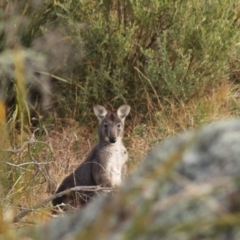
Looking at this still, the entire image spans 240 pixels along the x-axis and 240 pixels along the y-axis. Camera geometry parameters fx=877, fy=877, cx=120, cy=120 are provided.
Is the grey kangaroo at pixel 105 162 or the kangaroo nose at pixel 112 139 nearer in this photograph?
the grey kangaroo at pixel 105 162

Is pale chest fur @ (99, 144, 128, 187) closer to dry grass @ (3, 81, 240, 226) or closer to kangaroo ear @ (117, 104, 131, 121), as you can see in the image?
dry grass @ (3, 81, 240, 226)

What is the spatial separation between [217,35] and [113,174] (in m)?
Answer: 2.44

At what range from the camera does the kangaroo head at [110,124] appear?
948 centimetres

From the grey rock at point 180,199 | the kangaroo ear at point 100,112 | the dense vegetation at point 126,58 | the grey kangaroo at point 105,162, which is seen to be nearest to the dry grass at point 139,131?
the dense vegetation at point 126,58

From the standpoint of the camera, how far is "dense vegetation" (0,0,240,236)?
10414mm

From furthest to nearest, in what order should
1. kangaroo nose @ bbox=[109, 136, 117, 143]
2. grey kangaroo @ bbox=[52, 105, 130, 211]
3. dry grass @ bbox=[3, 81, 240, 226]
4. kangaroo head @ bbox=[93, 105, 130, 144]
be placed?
kangaroo head @ bbox=[93, 105, 130, 144], kangaroo nose @ bbox=[109, 136, 117, 143], dry grass @ bbox=[3, 81, 240, 226], grey kangaroo @ bbox=[52, 105, 130, 211]

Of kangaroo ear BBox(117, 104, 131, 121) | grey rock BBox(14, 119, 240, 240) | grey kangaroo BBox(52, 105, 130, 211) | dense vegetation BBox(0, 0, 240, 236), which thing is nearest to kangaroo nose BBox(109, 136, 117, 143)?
grey kangaroo BBox(52, 105, 130, 211)

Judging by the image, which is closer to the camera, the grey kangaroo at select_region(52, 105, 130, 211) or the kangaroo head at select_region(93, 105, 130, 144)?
the grey kangaroo at select_region(52, 105, 130, 211)

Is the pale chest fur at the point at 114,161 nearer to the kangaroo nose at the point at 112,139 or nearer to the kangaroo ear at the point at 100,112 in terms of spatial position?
the kangaroo nose at the point at 112,139

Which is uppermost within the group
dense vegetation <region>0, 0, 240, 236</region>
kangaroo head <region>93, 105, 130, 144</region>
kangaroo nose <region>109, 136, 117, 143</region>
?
dense vegetation <region>0, 0, 240, 236</region>

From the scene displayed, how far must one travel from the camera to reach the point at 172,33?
10.7m

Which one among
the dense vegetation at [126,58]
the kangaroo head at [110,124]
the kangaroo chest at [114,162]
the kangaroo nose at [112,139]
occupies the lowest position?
the kangaroo chest at [114,162]

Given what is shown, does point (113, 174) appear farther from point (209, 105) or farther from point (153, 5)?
point (153, 5)

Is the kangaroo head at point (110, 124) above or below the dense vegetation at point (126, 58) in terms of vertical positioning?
below
